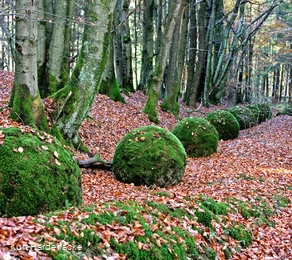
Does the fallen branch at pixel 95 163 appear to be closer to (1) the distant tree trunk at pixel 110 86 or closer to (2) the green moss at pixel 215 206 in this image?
(2) the green moss at pixel 215 206

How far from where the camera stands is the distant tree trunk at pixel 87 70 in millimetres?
8469

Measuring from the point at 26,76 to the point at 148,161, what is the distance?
3.17 m

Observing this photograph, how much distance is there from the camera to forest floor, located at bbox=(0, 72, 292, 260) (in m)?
3.42

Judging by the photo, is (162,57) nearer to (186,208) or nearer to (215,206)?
(215,206)

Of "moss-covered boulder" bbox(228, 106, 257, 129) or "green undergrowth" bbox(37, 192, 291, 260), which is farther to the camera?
"moss-covered boulder" bbox(228, 106, 257, 129)

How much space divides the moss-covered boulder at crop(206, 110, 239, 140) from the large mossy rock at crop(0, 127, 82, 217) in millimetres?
11485

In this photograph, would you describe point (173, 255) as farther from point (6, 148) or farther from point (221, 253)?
point (6, 148)

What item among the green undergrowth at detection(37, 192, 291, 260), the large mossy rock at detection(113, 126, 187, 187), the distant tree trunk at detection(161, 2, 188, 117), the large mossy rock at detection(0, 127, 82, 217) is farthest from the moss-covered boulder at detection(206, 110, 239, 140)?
the large mossy rock at detection(0, 127, 82, 217)

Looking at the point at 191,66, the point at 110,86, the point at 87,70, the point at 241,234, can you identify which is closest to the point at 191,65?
the point at 191,66

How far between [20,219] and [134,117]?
10.7m

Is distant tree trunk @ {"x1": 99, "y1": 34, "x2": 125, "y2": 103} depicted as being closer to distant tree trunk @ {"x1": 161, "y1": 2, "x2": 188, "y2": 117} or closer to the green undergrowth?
distant tree trunk @ {"x1": 161, "y1": 2, "x2": 188, "y2": 117}

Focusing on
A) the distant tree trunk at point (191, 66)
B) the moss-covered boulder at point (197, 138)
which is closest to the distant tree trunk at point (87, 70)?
the moss-covered boulder at point (197, 138)

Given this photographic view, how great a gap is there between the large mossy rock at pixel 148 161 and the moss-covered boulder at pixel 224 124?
25.6 feet

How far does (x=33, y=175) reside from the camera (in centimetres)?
425
